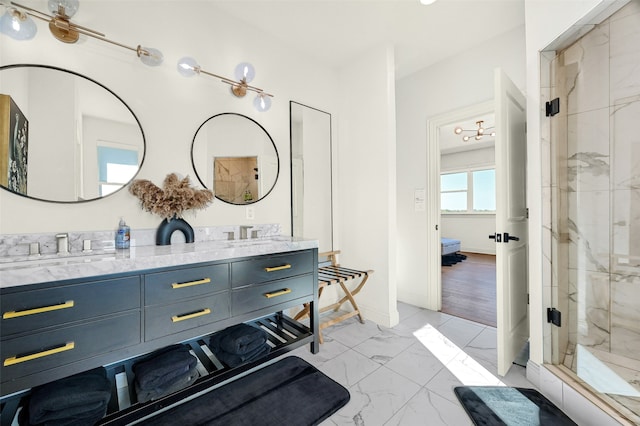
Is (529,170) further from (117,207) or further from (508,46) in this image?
(117,207)

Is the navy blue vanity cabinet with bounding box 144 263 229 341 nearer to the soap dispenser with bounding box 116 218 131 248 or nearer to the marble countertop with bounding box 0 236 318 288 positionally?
the marble countertop with bounding box 0 236 318 288

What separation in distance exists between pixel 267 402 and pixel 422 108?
10.7 feet

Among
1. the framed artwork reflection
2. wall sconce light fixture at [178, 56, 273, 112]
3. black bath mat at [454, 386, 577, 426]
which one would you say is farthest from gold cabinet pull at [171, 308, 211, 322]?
wall sconce light fixture at [178, 56, 273, 112]

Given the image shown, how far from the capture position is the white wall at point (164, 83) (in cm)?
149

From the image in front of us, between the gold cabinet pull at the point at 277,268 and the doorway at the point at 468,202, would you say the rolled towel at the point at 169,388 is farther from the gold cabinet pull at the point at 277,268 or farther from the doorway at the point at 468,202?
the doorway at the point at 468,202

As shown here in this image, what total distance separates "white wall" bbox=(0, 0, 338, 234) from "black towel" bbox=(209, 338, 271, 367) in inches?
36.4

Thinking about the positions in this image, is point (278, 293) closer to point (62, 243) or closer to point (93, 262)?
point (93, 262)

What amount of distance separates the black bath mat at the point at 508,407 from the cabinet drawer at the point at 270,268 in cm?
128

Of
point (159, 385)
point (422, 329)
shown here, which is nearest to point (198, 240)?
point (159, 385)

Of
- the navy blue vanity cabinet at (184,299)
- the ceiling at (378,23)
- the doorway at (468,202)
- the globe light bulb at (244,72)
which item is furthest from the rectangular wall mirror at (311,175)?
the doorway at (468,202)

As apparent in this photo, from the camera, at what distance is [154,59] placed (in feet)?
5.79

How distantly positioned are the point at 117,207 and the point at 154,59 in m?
1.03

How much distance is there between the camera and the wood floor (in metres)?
2.87

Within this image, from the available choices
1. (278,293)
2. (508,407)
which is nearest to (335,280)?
(278,293)
